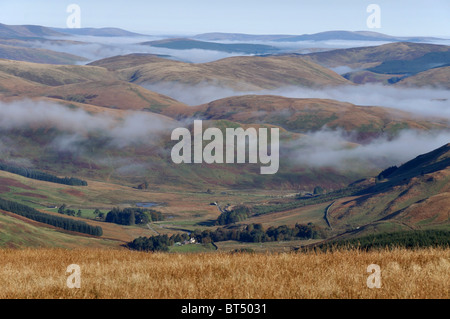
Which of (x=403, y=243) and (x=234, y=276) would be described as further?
(x=403, y=243)

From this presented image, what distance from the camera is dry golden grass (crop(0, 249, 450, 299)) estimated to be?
14102 mm

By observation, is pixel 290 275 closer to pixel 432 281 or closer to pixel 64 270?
pixel 432 281

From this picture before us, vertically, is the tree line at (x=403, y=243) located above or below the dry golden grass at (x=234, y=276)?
below

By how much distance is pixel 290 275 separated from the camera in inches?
627

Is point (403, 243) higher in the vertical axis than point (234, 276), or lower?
lower

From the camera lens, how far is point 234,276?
1566cm

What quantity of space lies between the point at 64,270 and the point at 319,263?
25.7 ft

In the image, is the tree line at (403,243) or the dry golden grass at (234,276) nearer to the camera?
the dry golden grass at (234,276)

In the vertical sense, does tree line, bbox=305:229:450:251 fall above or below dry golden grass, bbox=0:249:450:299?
below

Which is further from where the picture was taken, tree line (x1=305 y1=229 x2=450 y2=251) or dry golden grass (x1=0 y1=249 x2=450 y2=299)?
tree line (x1=305 y1=229 x2=450 y2=251)

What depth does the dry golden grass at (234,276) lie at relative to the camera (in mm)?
14102
